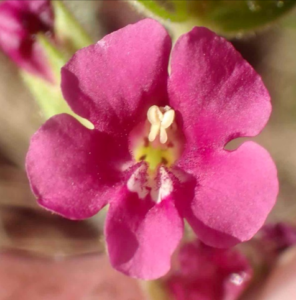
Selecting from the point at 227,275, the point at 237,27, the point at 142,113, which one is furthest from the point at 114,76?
the point at 227,275

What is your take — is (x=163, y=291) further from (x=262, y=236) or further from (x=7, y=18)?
(x=7, y=18)

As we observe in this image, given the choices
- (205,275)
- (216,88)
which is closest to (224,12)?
(216,88)

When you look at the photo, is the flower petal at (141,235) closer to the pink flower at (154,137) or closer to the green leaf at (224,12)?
the pink flower at (154,137)

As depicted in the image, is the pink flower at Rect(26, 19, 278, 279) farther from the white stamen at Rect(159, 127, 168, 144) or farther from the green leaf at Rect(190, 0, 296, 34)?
the green leaf at Rect(190, 0, 296, 34)

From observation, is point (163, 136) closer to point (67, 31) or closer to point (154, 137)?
point (154, 137)

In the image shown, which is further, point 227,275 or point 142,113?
point 227,275

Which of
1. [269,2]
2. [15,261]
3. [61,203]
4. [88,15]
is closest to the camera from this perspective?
[61,203]

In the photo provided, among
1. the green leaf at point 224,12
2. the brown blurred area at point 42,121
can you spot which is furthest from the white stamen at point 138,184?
the brown blurred area at point 42,121
